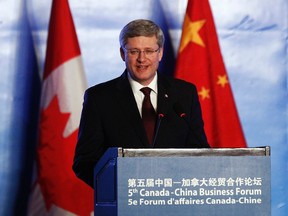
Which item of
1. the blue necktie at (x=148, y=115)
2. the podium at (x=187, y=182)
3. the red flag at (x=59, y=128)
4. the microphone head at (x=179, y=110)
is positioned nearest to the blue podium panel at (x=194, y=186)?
the podium at (x=187, y=182)

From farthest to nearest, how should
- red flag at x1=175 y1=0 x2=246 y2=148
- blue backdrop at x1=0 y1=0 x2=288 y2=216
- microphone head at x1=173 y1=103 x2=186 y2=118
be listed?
red flag at x1=175 y1=0 x2=246 y2=148 → blue backdrop at x1=0 y1=0 x2=288 y2=216 → microphone head at x1=173 y1=103 x2=186 y2=118

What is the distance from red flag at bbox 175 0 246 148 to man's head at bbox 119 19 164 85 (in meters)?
1.75

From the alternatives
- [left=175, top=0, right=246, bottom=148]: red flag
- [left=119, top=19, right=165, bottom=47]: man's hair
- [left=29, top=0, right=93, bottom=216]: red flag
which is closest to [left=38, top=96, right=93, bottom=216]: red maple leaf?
[left=29, top=0, right=93, bottom=216]: red flag

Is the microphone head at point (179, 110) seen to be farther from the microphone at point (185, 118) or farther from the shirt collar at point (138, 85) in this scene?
the shirt collar at point (138, 85)

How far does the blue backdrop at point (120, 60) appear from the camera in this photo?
484 centimetres

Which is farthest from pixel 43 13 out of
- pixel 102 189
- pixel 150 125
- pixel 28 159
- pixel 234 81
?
pixel 102 189

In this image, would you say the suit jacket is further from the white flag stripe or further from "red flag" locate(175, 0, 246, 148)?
"red flag" locate(175, 0, 246, 148)

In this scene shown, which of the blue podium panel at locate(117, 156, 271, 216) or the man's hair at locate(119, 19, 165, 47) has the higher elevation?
the man's hair at locate(119, 19, 165, 47)

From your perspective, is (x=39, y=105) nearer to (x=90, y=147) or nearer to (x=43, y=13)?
(x=43, y=13)

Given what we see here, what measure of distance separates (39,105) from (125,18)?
0.77 meters

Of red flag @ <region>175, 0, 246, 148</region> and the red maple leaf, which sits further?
red flag @ <region>175, 0, 246, 148</region>

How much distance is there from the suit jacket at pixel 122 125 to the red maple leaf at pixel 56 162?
4.82 feet

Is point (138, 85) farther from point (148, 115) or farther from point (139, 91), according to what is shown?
point (148, 115)

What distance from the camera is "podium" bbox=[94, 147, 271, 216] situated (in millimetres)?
2721
